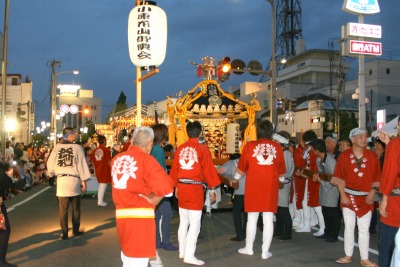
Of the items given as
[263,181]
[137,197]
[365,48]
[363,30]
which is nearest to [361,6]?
[363,30]

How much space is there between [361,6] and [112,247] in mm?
16598

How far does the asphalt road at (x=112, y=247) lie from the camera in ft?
21.6

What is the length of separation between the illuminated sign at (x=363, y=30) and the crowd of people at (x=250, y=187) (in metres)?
10.9

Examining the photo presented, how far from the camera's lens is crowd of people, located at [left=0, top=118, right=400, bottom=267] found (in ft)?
14.1

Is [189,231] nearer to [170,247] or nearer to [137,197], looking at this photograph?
[170,247]

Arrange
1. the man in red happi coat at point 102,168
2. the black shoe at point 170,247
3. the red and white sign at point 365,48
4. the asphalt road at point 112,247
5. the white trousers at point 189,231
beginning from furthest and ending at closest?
the red and white sign at point 365,48
the man in red happi coat at point 102,168
the black shoe at point 170,247
the asphalt road at point 112,247
the white trousers at point 189,231

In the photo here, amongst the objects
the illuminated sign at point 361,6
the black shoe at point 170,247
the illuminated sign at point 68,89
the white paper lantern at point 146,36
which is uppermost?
the illuminated sign at point 68,89

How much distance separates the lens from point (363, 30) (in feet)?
64.5

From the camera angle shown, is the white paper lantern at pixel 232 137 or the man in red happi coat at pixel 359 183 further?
the white paper lantern at pixel 232 137

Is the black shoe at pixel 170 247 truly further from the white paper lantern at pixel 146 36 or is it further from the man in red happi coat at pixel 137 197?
the white paper lantern at pixel 146 36

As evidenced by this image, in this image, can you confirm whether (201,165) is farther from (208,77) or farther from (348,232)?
(208,77)

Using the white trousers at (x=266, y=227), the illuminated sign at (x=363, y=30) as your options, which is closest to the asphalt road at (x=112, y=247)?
the white trousers at (x=266, y=227)

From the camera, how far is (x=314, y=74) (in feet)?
206

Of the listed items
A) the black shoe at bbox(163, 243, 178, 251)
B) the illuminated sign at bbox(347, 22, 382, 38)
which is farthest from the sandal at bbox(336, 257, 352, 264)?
the illuminated sign at bbox(347, 22, 382, 38)
